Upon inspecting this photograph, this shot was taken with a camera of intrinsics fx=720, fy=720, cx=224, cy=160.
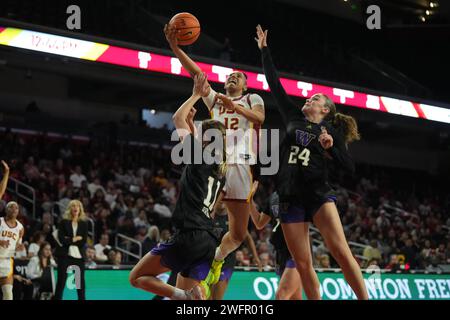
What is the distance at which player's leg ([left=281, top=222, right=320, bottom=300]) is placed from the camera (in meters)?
6.15

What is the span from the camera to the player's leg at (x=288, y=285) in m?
7.45

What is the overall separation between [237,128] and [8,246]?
4396mm

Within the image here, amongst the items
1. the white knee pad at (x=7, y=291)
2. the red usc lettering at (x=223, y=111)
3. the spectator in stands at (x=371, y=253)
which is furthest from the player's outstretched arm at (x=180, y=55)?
the spectator in stands at (x=371, y=253)

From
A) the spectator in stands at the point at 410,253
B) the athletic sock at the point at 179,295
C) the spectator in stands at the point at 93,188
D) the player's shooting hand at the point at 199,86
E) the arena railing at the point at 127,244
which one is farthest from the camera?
the spectator in stands at the point at 410,253

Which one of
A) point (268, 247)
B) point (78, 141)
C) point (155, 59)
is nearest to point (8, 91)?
point (78, 141)

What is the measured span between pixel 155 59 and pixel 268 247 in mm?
4715

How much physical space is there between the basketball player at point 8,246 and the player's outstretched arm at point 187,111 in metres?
4.54

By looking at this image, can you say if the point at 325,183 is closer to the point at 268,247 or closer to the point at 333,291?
the point at 333,291

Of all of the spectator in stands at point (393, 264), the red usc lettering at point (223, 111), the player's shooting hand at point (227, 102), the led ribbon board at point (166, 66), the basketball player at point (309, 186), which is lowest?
the spectator in stands at point (393, 264)

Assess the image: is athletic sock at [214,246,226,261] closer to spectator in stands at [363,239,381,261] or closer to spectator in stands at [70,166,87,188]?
spectator in stands at [70,166,87,188]

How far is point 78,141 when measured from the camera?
763 inches

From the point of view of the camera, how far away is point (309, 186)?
6.20 m

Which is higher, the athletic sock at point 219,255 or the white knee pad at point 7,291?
the athletic sock at point 219,255

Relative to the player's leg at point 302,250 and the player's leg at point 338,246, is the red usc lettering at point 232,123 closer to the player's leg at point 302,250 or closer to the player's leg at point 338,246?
the player's leg at point 302,250
